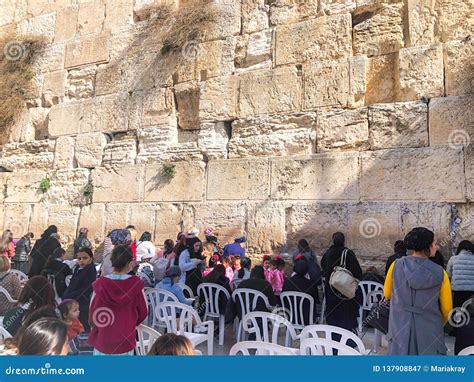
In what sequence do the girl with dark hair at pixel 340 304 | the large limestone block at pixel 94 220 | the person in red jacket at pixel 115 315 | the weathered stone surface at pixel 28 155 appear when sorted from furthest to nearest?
the weathered stone surface at pixel 28 155 < the large limestone block at pixel 94 220 < the girl with dark hair at pixel 340 304 < the person in red jacket at pixel 115 315

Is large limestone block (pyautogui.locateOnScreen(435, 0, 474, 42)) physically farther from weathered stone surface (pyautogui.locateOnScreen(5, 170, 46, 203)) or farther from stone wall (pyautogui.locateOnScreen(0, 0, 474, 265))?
weathered stone surface (pyautogui.locateOnScreen(5, 170, 46, 203))

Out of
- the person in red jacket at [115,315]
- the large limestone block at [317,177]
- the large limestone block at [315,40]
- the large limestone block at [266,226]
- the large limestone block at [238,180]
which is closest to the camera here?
the person in red jacket at [115,315]

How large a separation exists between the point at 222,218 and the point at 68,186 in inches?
139

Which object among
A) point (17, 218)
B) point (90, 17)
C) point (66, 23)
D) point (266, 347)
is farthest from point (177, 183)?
point (266, 347)

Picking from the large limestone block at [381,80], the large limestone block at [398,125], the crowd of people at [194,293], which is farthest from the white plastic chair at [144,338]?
the large limestone block at [381,80]

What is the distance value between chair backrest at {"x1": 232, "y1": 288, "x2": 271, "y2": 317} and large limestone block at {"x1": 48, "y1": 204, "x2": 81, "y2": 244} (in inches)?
196

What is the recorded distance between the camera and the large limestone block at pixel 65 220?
318 inches

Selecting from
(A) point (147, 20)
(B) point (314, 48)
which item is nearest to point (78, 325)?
(B) point (314, 48)

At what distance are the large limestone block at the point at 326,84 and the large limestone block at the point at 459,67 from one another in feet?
4.46

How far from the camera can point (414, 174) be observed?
5645mm

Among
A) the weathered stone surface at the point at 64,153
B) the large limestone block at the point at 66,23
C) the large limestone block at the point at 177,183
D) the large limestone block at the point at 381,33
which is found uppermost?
the large limestone block at the point at 66,23

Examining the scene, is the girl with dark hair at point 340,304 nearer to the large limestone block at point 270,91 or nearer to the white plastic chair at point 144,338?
the white plastic chair at point 144,338

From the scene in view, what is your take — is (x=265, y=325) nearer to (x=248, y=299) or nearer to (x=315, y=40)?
(x=248, y=299)

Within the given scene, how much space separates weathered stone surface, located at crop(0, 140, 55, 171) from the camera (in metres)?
8.70
